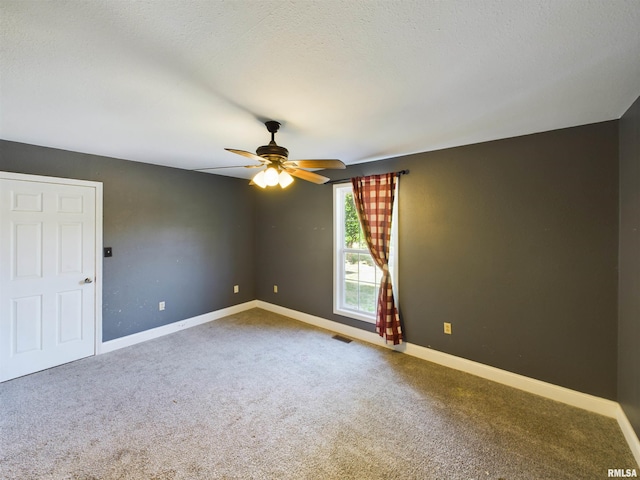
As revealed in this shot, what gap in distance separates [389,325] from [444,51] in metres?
2.65

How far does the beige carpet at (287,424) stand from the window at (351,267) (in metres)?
0.81

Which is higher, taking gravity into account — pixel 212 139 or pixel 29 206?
pixel 212 139

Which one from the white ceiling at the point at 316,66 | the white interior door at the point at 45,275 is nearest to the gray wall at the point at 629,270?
the white ceiling at the point at 316,66

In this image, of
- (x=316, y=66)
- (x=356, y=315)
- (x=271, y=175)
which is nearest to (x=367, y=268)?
(x=356, y=315)

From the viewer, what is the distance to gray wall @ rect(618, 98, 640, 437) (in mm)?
1793

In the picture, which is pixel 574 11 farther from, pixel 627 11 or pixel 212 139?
pixel 212 139

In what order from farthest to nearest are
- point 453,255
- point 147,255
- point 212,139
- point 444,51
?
point 147,255 < point 453,255 < point 212,139 < point 444,51

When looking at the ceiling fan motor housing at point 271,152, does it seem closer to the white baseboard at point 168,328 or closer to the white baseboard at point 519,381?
the white baseboard at point 519,381

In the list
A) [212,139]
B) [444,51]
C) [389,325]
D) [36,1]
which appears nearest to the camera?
[36,1]

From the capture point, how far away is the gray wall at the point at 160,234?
10.4ft

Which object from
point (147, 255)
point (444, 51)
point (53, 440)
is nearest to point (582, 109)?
point (444, 51)

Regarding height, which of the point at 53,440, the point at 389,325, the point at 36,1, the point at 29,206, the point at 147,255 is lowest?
the point at 53,440

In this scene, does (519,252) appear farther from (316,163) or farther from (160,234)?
(160,234)

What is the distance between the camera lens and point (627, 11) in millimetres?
1080
